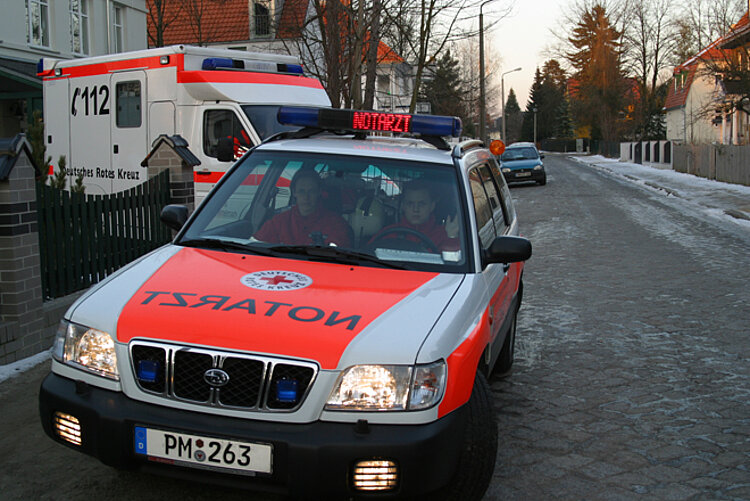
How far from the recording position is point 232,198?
465 centimetres

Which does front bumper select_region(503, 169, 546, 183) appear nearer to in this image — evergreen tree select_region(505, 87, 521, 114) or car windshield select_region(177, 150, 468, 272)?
car windshield select_region(177, 150, 468, 272)

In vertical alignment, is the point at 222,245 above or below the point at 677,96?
below

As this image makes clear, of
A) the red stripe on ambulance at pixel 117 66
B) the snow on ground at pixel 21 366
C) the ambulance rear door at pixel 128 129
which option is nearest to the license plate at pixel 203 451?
the snow on ground at pixel 21 366

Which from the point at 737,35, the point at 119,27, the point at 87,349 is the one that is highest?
the point at 119,27

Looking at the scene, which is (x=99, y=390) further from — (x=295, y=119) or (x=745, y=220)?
(x=745, y=220)

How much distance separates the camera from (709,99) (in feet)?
156

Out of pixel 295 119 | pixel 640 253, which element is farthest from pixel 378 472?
pixel 640 253

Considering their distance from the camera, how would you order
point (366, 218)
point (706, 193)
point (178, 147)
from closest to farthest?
point (366, 218)
point (178, 147)
point (706, 193)

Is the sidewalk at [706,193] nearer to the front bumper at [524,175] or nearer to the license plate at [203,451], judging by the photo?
the front bumper at [524,175]

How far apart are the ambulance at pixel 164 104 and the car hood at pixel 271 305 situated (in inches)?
332

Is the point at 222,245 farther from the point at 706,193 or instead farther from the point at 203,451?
the point at 706,193

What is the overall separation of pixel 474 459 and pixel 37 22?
24094mm

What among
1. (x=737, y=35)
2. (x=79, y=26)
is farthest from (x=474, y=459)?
(x=737, y=35)

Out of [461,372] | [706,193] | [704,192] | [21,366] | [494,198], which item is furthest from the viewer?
[704,192]
